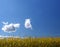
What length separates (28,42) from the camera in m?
5.93

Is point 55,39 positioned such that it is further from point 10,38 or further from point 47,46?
point 10,38

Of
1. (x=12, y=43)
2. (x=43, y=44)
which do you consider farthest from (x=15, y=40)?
(x=43, y=44)

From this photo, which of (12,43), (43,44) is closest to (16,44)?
(12,43)

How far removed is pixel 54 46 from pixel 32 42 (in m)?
0.39

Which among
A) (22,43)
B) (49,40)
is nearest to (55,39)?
(49,40)

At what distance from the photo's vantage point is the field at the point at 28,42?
232 inches

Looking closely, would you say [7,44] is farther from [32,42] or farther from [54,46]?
[54,46]

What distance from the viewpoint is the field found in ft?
19.4

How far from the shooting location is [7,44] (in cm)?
592

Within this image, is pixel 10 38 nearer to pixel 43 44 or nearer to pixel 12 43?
pixel 12 43

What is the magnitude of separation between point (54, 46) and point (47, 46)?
0.45 feet

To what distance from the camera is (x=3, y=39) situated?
6000 millimetres

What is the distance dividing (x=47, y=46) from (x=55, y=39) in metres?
0.22

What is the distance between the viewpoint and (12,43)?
5906 millimetres
